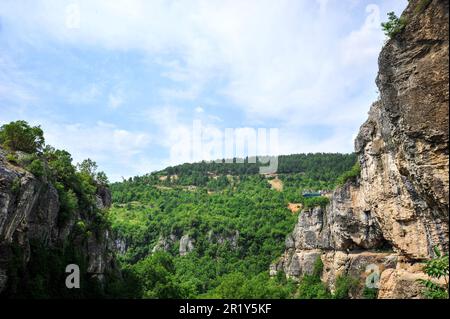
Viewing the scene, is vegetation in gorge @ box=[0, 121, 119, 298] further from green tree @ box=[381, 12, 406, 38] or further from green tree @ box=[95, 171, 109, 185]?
green tree @ box=[381, 12, 406, 38]

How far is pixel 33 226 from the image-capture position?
2931 centimetres

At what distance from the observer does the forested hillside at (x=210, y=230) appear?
57.4 m

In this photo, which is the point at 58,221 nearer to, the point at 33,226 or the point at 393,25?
the point at 33,226

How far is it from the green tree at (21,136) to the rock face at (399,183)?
95.0 ft

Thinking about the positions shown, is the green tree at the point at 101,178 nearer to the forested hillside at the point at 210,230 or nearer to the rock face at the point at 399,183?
the forested hillside at the point at 210,230

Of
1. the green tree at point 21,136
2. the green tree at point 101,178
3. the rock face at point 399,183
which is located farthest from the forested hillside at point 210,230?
the green tree at point 21,136

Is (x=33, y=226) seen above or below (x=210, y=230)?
below

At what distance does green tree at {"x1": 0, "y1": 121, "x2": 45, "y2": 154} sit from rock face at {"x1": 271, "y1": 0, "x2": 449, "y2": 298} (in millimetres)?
28953

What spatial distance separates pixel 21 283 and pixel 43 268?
3.50 m

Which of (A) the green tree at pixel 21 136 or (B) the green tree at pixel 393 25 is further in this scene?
(A) the green tree at pixel 21 136

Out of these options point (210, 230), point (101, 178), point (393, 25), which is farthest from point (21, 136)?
point (210, 230)

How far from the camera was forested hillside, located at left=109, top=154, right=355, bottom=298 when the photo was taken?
5741 cm

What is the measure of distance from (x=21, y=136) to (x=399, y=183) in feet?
112
